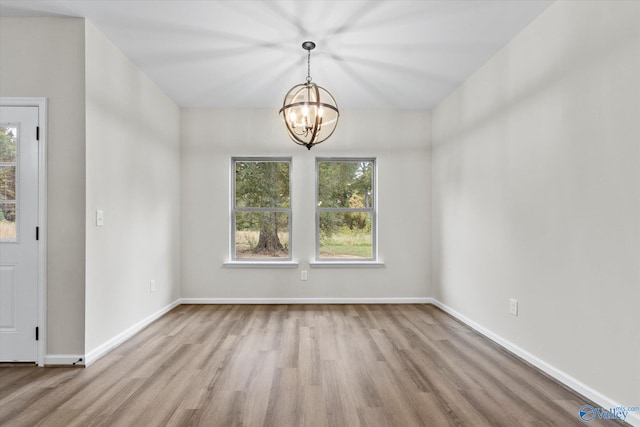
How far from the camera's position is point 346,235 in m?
4.42

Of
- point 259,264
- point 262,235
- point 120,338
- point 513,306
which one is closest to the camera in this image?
point 513,306

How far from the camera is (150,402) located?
189 cm

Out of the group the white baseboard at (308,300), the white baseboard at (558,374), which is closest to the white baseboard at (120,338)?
the white baseboard at (308,300)

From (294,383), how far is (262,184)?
2.86m

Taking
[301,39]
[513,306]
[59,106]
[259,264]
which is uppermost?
[301,39]

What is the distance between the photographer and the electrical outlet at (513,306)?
8.53ft

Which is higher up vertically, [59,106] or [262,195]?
[59,106]

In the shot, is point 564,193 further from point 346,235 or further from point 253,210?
point 253,210

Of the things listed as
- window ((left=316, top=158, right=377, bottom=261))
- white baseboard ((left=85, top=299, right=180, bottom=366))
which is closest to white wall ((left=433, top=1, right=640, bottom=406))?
window ((left=316, top=158, right=377, bottom=261))

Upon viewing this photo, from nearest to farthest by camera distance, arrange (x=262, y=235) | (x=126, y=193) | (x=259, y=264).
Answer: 1. (x=126, y=193)
2. (x=259, y=264)
3. (x=262, y=235)

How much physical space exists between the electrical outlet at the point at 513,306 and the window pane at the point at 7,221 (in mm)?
4065

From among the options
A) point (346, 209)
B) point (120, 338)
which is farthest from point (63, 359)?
point (346, 209)

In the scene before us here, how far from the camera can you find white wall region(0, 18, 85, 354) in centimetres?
239

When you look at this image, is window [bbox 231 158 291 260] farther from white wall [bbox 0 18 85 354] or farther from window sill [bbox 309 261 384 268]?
white wall [bbox 0 18 85 354]
